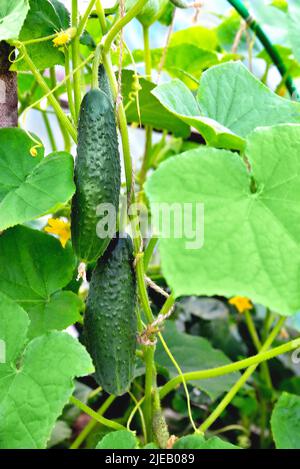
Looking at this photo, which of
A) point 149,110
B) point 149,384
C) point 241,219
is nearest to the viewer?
point 241,219

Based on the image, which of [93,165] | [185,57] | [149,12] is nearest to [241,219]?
[93,165]

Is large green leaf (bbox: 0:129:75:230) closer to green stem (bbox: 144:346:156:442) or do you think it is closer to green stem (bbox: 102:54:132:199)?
green stem (bbox: 102:54:132:199)

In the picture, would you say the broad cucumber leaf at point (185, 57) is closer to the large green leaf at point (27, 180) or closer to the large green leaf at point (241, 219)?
the large green leaf at point (27, 180)

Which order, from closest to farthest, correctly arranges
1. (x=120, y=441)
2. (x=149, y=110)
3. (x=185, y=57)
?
(x=120, y=441), (x=149, y=110), (x=185, y=57)

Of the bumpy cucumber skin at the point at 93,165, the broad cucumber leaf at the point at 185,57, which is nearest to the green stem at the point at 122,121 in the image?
the bumpy cucumber skin at the point at 93,165

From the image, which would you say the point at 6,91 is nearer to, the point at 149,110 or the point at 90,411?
the point at 149,110
